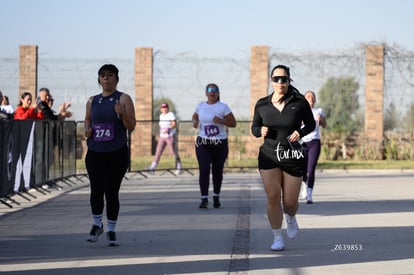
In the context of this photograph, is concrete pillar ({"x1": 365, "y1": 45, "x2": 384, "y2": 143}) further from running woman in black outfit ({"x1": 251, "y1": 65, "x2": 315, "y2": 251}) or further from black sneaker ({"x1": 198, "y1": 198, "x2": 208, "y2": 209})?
→ running woman in black outfit ({"x1": 251, "y1": 65, "x2": 315, "y2": 251})

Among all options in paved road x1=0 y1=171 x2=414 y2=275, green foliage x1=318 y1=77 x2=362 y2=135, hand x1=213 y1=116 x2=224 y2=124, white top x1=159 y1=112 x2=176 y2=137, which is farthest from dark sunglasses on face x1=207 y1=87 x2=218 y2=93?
green foliage x1=318 y1=77 x2=362 y2=135

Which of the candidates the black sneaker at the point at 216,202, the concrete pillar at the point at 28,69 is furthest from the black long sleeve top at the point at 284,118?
the concrete pillar at the point at 28,69

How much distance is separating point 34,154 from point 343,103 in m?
17.4

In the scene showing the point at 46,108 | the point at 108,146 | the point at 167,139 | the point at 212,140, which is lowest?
the point at 167,139

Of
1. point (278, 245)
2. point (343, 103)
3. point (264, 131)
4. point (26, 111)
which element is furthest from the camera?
point (343, 103)

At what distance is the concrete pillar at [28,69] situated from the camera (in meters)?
32.7

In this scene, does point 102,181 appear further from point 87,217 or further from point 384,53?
point 384,53

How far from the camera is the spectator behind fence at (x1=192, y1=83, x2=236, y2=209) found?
50.1 ft

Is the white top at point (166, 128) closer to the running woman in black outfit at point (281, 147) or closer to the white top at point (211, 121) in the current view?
the white top at point (211, 121)

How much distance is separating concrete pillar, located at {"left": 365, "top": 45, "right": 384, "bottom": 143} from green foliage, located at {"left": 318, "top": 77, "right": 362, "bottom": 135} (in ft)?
1.58

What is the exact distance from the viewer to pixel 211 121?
50.2ft

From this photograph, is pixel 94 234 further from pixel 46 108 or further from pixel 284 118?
pixel 46 108

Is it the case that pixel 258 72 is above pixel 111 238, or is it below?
above

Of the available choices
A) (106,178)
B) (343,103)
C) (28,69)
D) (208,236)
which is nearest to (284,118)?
(208,236)
